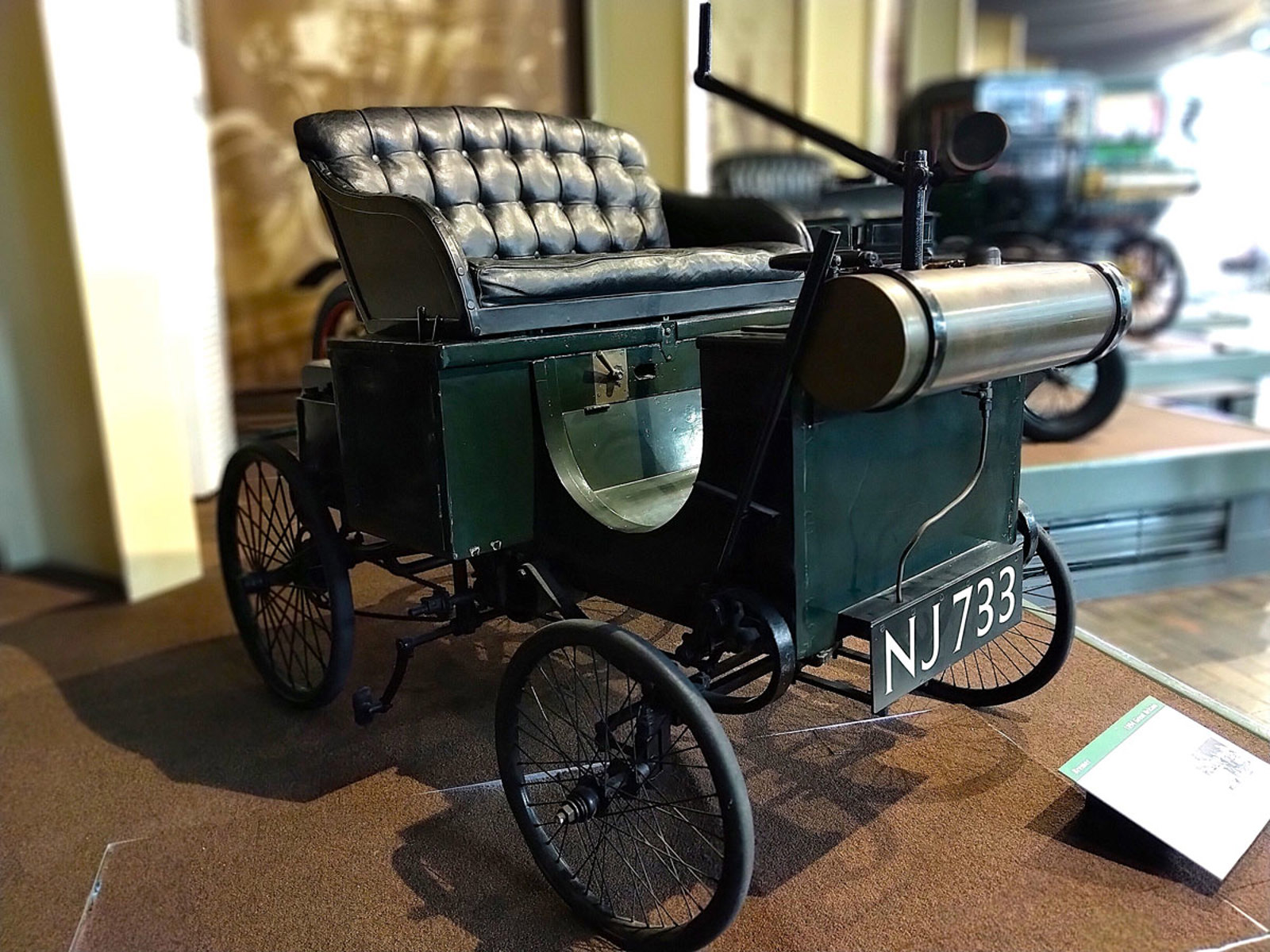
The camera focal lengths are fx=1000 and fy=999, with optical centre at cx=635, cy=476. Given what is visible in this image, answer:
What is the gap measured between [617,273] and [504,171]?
0.83 meters

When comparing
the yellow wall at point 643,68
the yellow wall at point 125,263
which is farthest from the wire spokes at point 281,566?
the yellow wall at point 643,68

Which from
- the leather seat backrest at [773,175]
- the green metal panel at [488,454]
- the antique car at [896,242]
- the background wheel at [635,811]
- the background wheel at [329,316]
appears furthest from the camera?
the leather seat backrest at [773,175]

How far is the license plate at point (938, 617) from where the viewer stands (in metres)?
1.52

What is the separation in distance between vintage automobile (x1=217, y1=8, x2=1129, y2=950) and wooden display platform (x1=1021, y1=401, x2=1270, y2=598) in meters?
1.27

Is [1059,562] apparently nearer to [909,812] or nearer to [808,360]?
[909,812]

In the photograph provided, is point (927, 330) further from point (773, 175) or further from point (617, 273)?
point (773, 175)

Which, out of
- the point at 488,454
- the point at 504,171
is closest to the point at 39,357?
the point at 504,171

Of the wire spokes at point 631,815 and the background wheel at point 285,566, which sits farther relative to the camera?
the background wheel at point 285,566

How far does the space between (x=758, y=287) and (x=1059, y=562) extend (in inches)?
35.0

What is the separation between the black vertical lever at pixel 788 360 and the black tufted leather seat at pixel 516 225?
2.05ft

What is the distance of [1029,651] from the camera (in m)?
2.38

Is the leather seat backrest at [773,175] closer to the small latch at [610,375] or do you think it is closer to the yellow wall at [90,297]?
the yellow wall at [90,297]

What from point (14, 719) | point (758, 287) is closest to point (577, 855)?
point (758, 287)

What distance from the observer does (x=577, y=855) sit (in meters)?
1.80
